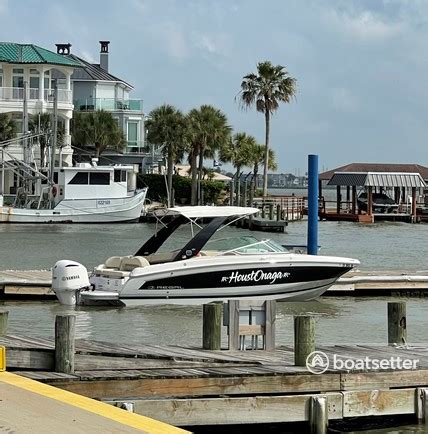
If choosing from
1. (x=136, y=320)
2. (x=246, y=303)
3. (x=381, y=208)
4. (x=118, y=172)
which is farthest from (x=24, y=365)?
(x=381, y=208)

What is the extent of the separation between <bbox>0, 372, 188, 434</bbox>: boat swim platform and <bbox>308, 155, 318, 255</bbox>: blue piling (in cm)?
1810

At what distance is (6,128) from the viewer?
76.6 metres

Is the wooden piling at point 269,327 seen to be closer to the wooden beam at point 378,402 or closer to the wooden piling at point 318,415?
the wooden beam at point 378,402

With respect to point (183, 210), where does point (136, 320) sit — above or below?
below

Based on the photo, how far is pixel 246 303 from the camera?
14.5 m

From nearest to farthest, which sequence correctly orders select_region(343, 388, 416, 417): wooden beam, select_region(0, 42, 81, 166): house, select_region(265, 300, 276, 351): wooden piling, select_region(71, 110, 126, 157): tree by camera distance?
select_region(343, 388, 416, 417): wooden beam → select_region(265, 300, 276, 351): wooden piling → select_region(0, 42, 81, 166): house → select_region(71, 110, 126, 157): tree

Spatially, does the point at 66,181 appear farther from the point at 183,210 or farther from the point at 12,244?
the point at 183,210

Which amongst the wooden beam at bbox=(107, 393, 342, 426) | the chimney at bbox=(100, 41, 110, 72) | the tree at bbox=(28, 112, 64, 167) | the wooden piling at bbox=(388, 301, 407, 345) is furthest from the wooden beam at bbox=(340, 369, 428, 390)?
the chimney at bbox=(100, 41, 110, 72)

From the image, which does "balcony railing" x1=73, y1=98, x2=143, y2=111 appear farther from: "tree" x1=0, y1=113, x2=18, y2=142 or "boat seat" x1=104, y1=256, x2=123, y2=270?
"boat seat" x1=104, y1=256, x2=123, y2=270

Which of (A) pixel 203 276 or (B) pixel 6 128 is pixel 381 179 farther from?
(A) pixel 203 276

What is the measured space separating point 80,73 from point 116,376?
7976 cm

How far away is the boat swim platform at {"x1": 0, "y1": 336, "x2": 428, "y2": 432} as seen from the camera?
39.9 ft

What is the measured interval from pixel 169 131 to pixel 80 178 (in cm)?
1224

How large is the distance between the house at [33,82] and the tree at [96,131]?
1.52 metres
